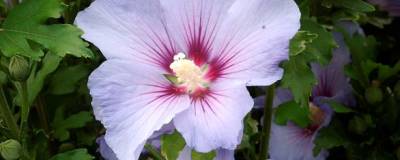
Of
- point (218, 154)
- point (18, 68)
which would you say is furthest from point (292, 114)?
point (18, 68)

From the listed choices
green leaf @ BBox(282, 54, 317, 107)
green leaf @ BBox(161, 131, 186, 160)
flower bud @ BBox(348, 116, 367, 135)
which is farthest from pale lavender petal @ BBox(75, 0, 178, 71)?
flower bud @ BBox(348, 116, 367, 135)

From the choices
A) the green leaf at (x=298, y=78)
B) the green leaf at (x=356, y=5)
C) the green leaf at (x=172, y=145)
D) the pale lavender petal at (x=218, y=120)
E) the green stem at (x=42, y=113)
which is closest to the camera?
the pale lavender petal at (x=218, y=120)

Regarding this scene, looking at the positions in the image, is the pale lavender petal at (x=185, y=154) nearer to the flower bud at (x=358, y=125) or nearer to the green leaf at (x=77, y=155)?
the green leaf at (x=77, y=155)

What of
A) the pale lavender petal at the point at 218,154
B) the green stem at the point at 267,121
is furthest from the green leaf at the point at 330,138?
the pale lavender petal at the point at 218,154

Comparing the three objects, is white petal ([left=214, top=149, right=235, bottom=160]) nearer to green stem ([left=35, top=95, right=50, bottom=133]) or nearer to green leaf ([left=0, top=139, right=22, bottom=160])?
green leaf ([left=0, top=139, right=22, bottom=160])

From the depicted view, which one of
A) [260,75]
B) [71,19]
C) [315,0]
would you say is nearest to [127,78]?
[260,75]

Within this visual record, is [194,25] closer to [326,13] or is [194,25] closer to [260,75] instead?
[260,75]
